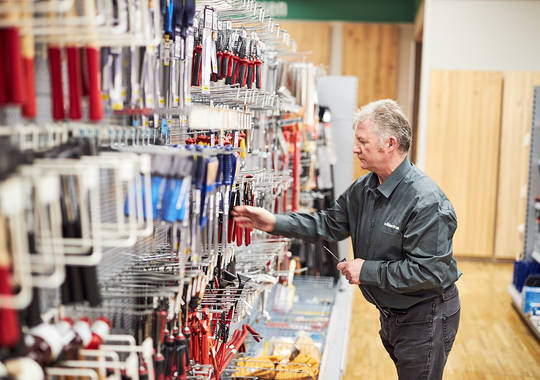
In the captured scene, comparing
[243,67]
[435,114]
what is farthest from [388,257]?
[435,114]

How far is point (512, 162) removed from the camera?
786 centimetres

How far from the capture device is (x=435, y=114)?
805cm

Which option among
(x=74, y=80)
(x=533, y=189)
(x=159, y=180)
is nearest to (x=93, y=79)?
(x=74, y=80)

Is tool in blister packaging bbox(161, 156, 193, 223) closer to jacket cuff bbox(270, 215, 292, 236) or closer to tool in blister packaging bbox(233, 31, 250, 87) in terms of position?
jacket cuff bbox(270, 215, 292, 236)

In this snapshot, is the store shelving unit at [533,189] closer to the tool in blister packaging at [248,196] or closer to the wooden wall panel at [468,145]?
the wooden wall panel at [468,145]

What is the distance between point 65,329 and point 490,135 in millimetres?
7310

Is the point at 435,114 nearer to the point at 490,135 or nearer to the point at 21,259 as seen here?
the point at 490,135

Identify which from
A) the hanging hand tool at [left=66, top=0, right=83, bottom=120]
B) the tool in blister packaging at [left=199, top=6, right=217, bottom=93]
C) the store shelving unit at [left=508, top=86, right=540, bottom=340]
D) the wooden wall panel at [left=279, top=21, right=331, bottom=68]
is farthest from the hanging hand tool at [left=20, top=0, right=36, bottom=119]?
the wooden wall panel at [left=279, top=21, right=331, bottom=68]

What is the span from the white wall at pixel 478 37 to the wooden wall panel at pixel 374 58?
1.20m

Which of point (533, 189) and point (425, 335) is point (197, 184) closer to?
point (425, 335)

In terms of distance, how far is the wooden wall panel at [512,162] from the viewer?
25.4 ft

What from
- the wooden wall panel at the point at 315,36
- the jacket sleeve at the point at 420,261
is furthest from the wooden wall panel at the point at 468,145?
the jacket sleeve at the point at 420,261

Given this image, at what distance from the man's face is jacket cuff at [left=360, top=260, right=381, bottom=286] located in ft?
1.37

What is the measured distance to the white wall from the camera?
8.07 meters
